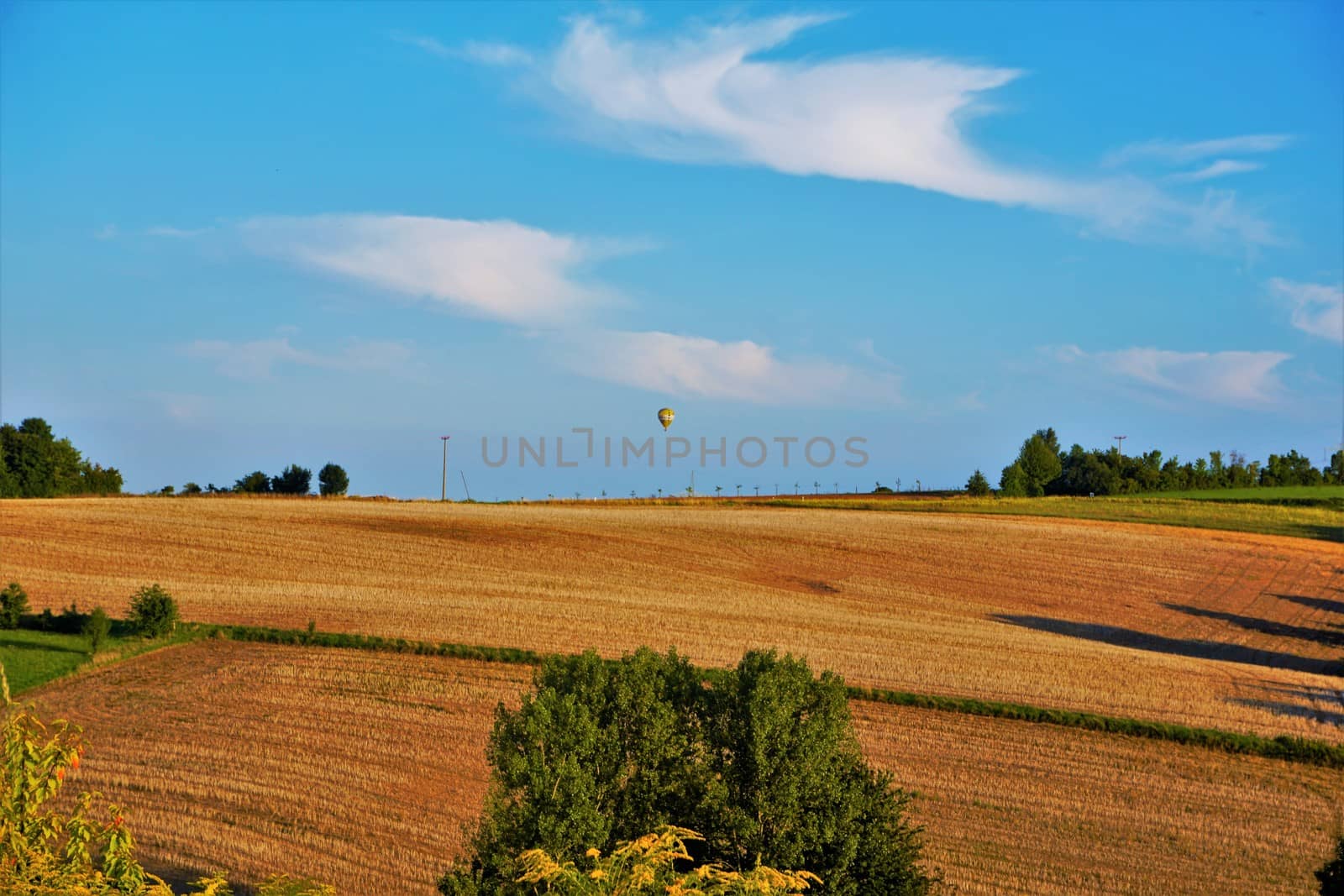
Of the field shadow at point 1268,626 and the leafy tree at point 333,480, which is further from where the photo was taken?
the leafy tree at point 333,480

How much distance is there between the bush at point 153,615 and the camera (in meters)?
38.6

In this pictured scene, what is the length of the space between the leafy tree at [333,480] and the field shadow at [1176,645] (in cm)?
6528

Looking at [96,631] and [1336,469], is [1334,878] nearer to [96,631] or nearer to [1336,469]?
[96,631]

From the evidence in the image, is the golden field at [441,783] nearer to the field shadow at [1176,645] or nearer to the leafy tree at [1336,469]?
the field shadow at [1176,645]

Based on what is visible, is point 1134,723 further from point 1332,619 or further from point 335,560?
point 335,560

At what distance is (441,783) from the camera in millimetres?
26188

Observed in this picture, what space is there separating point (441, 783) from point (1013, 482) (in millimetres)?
109462

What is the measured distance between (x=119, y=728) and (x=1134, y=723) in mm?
27710

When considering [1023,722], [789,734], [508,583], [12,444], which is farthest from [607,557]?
[12,444]

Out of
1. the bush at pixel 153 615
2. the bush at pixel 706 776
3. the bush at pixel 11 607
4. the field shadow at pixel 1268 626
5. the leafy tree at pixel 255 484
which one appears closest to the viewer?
the bush at pixel 706 776

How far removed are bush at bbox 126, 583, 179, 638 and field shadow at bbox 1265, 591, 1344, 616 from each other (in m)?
52.9

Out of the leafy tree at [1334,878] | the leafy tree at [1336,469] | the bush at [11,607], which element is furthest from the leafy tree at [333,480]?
the leafy tree at [1336,469]

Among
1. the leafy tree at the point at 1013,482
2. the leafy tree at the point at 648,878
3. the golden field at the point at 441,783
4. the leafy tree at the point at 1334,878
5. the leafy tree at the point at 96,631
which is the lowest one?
the golden field at the point at 441,783

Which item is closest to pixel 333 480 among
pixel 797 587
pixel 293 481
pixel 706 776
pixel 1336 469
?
pixel 293 481
